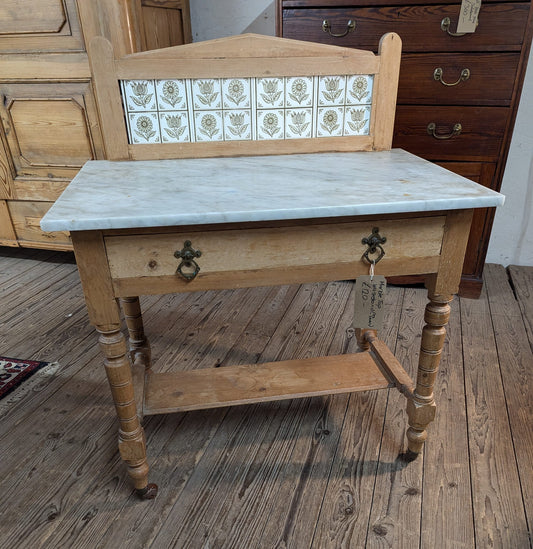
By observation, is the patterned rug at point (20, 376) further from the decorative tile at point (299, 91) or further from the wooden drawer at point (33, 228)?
the decorative tile at point (299, 91)

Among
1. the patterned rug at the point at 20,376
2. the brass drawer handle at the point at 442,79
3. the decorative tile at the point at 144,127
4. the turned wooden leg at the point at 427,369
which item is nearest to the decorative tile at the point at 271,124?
the decorative tile at the point at 144,127

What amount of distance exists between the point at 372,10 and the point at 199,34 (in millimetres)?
1043

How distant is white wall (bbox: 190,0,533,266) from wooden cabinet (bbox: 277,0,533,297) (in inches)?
18.1

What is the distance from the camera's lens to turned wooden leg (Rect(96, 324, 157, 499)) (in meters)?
1.09

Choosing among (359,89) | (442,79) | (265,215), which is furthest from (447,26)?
(265,215)

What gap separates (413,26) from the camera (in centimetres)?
192

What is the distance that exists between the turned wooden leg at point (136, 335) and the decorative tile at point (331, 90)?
90 cm

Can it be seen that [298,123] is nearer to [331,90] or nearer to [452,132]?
[331,90]

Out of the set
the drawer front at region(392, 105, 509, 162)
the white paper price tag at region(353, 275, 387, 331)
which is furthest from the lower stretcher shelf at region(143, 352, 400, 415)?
the drawer front at region(392, 105, 509, 162)

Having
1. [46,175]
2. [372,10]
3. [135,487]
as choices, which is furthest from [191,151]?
[46,175]

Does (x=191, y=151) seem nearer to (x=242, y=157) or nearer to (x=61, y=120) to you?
(x=242, y=157)

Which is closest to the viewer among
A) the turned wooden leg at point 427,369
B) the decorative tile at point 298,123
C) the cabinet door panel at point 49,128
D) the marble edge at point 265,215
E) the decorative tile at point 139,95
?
the marble edge at point 265,215

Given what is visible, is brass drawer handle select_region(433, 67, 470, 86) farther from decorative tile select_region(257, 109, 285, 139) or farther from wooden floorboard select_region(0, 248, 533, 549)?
wooden floorboard select_region(0, 248, 533, 549)

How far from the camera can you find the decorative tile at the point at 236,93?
138 centimetres
